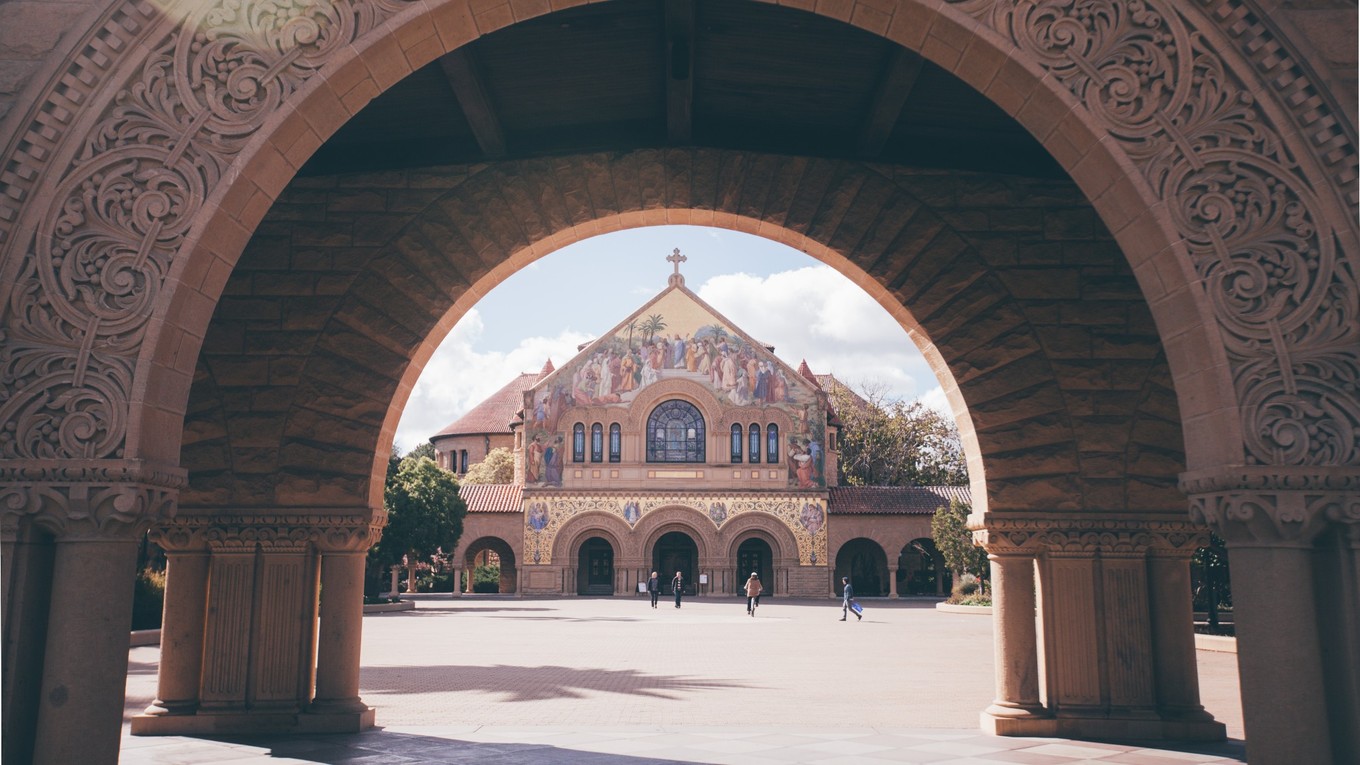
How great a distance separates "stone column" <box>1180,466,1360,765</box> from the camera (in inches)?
158

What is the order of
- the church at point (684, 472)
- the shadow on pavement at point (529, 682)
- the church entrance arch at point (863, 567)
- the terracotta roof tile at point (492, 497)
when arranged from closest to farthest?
the shadow on pavement at point (529, 682) < the church at point (684, 472) < the terracotta roof tile at point (492, 497) < the church entrance arch at point (863, 567)

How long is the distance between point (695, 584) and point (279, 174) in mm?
41596

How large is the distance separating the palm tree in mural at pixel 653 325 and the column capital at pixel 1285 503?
40.4 metres

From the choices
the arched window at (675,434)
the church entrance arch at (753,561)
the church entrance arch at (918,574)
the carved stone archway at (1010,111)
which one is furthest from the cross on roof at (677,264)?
the carved stone archway at (1010,111)

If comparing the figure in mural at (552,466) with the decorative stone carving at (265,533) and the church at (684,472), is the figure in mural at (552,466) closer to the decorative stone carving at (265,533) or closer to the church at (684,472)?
the church at (684,472)

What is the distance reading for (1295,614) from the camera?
13.4 ft

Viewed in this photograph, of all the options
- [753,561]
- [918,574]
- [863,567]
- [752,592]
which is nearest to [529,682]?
[752,592]

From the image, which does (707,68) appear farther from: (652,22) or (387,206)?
(387,206)

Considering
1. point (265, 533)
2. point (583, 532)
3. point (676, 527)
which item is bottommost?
point (265, 533)

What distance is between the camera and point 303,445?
8.68 m

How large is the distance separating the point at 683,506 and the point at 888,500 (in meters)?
8.85

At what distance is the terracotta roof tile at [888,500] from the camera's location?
44.2m

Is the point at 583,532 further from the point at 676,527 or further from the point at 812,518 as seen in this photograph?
the point at 812,518

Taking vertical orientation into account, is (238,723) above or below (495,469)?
below
